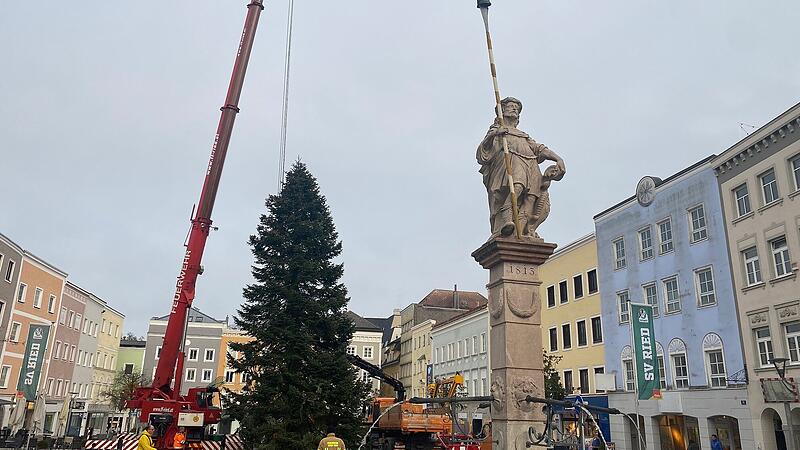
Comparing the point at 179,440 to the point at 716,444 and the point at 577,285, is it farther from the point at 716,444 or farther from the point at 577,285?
the point at 577,285

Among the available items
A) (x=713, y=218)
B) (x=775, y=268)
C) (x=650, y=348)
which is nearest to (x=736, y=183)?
(x=713, y=218)

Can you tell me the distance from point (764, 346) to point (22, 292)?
1649 inches

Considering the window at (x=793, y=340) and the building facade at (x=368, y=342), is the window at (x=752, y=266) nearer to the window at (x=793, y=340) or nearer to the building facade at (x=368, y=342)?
the window at (x=793, y=340)

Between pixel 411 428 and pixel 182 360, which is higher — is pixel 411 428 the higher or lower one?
the lower one

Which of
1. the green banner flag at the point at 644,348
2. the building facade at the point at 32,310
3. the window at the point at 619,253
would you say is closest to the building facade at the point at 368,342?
the building facade at the point at 32,310

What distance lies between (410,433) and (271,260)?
9.22m

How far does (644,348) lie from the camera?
27.3 meters

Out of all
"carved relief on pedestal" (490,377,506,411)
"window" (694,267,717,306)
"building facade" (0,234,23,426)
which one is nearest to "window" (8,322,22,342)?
"building facade" (0,234,23,426)

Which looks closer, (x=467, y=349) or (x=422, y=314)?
(x=467, y=349)

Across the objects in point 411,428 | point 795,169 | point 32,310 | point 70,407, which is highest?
point 795,169

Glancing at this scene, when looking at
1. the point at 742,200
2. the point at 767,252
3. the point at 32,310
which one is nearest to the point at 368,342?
the point at 32,310

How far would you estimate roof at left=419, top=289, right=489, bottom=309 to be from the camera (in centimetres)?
7506

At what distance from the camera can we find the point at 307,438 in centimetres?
1928

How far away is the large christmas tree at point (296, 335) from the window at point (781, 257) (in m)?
15.8
